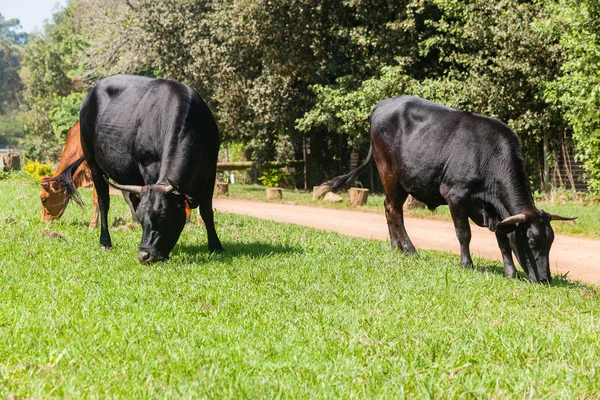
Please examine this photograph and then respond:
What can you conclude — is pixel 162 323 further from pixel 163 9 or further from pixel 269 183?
pixel 269 183

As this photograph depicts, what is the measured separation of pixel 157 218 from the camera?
749 cm

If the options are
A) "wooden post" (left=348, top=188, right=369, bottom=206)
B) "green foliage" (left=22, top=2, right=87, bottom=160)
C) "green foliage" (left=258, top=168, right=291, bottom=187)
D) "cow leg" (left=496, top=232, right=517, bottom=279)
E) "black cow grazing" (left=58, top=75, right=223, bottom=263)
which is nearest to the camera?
"black cow grazing" (left=58, top=75, right=223, bottom=263)

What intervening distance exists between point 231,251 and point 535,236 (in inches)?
149

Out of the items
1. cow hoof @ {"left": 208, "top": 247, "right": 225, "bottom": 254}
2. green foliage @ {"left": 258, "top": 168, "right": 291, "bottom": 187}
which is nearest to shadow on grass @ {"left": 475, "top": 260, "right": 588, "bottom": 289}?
cow hoof @ {"left": 208, "top": 247, "right": 225, "bottom": 254}

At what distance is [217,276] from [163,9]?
2028cm

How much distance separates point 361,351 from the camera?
4535mm

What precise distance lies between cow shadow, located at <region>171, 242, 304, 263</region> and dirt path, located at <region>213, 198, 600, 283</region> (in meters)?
3.45

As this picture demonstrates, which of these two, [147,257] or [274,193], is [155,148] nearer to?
[147,257]

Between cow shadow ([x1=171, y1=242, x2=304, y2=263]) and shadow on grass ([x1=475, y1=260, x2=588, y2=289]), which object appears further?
cow shadow ([x1=171, y1=242, x2=304, y2=263])

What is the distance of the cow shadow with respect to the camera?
8039 millimetres

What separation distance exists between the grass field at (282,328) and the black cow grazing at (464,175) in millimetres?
542

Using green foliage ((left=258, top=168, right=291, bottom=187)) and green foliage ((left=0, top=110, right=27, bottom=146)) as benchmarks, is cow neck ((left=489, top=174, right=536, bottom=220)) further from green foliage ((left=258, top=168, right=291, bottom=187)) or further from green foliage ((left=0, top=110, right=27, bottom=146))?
green foliage ((left=0, top=110, right=27, bottom=146))

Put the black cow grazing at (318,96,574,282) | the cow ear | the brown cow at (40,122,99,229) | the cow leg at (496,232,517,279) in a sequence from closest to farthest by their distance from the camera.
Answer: the black cow grazing at (318,96,574,282) → the cow leg at (496,232,517,279) → the cow ear → the brown cow at (40,122,99,229)

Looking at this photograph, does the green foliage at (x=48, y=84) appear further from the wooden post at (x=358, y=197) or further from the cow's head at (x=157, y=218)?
the cow's head at (x=157, y=218)
